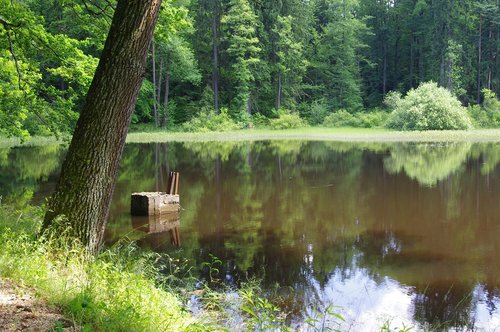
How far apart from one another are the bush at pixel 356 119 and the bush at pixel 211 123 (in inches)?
352

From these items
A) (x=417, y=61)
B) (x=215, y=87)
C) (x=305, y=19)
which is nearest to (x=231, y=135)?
(x=215, y=87)

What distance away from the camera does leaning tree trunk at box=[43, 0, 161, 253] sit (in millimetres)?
5094

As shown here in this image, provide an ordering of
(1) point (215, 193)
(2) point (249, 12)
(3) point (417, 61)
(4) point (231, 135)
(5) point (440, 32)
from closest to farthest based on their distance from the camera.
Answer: (1) point (215, 193)
(4) point (231, 135)
(2) point (249, 12)
(5) point (440, 32)
(3) point (417, 61)

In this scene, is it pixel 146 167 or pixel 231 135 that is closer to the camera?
pixel 146 167

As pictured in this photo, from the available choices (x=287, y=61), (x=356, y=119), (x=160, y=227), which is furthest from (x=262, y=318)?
(x=287, y=61)

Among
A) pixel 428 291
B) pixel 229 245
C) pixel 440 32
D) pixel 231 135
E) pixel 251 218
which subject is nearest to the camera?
pixel 428 291

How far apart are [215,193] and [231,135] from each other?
26.0m

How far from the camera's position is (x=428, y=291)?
680cm

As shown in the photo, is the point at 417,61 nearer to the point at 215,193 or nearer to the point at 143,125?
the point at 143,125

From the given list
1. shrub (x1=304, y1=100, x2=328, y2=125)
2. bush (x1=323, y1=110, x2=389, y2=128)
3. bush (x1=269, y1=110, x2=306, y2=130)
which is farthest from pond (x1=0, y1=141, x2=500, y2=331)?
shrub (x1=304, y1=100, x2=328, y2=125)

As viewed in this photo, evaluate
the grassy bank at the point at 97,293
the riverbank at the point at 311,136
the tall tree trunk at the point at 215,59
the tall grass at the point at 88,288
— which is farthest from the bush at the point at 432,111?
the tall grass at the point at 88,288

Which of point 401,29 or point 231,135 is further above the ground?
point 401,29

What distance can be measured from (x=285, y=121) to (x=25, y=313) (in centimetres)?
4316

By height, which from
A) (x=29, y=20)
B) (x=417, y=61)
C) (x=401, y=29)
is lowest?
(x=29, y=20)
